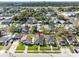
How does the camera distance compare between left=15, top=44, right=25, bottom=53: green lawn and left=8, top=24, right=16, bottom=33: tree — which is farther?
left=8, top=24, right=16, bottom=33: tree

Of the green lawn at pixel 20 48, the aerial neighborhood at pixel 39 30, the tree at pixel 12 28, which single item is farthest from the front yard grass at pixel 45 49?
the tree at pixel 12 28

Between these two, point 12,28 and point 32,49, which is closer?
point 32,49

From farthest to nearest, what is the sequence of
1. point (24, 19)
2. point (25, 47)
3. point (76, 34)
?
point (24, 19) < point (76, 34) < point (25, 47)

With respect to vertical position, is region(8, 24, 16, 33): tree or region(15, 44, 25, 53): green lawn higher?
region(8, 24, 16, 33): tree

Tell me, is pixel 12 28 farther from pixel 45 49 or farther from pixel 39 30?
pixel 45 49

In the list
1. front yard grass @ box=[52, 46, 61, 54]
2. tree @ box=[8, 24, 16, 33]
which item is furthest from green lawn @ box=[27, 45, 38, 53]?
tree @ box=[8, 24, 16, 33]

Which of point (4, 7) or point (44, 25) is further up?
point (4, 7)

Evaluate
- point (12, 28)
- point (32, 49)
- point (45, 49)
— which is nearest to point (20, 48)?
point (32, 49)

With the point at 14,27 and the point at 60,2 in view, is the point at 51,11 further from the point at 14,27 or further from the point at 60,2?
the point at 14,27

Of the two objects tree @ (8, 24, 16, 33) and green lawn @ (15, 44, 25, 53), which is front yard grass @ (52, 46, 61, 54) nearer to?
green lawn @ (15, 44, 25, 53)

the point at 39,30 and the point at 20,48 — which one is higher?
the point at 39,30

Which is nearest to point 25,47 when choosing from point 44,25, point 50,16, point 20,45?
point 20,45
